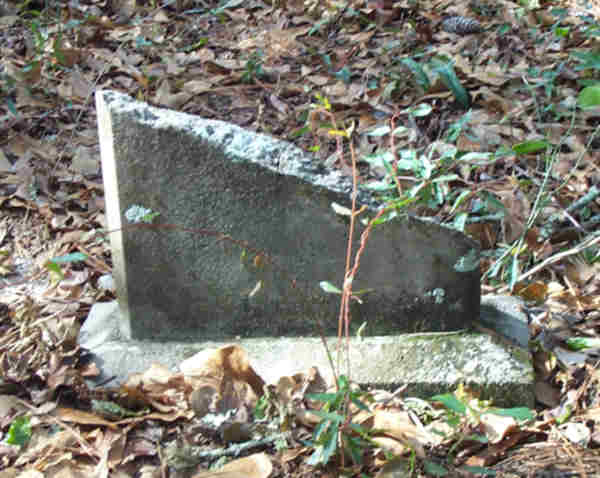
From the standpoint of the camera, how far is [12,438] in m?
1.49

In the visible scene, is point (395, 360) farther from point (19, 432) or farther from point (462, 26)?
point (462, 26)

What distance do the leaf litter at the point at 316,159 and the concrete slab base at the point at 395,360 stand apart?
60 millimetres

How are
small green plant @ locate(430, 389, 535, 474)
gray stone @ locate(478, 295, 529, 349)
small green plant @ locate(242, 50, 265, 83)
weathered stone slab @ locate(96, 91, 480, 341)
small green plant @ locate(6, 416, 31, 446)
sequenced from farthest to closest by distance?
small green plant @ locate(242, 50, 265, 83)
gray stone @ locate(478, 295, 529, 349)
weathered stone slab @ locate(96, 91, 480, 341)
small green plant @ locate(6, 416, 31, 446)
small green plant @ locate(430, 389, 535, 474)

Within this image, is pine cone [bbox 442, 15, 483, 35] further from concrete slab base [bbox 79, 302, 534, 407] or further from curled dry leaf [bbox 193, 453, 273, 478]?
curled dry leaf [bbox 193, 453, 273, 478]

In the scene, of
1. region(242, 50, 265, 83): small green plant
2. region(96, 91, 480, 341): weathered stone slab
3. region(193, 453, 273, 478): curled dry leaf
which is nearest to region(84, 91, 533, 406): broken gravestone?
region(96, 91, 480, 341): weathered stone slab

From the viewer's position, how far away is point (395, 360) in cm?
176

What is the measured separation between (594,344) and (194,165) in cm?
116

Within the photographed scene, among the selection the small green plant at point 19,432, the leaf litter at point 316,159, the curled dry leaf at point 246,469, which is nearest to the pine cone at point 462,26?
the leaf litter at point 316,159

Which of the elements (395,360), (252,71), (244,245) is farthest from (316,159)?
(252,71)

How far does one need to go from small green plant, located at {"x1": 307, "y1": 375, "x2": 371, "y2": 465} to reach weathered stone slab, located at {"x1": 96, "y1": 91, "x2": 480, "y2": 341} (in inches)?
15.2

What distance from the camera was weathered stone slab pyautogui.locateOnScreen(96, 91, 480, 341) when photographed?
1688 mm

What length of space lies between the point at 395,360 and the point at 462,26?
218 centimetres

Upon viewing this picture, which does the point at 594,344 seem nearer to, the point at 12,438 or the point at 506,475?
the point at 506,475

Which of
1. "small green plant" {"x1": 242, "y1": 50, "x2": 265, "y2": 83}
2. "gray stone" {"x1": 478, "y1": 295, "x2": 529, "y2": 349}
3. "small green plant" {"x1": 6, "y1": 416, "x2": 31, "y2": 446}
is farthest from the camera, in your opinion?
"small green plant" {"x1": 242, "y1": 50, "x2": 265, "y2": 83}
